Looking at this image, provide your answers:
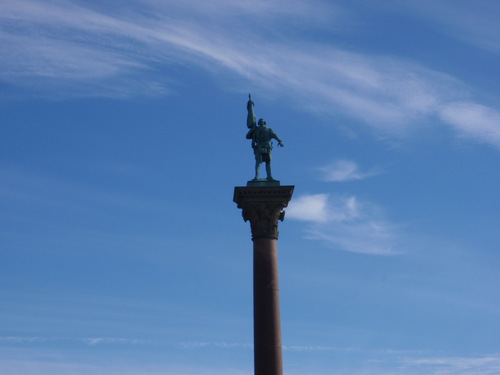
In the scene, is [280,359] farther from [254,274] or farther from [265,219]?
[265,219]

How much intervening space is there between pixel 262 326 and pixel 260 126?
11998mm

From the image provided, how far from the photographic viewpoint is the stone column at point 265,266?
33750 millimetres

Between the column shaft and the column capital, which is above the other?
the column capital

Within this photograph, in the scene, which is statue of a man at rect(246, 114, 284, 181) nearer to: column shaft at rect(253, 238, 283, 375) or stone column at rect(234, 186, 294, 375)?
stone column at rect(234, 186, 294, 375)

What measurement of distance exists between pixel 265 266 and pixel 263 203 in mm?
3487

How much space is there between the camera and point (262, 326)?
1347 inches

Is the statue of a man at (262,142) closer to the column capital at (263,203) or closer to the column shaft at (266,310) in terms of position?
the column capital at (263,203)

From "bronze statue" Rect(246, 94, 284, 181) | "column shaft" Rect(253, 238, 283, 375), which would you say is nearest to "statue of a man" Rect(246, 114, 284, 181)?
"bronze statue" Rect(246, 94, 284, 181)

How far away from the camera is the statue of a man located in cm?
3891

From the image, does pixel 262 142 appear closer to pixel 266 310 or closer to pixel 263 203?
pixel 263 203

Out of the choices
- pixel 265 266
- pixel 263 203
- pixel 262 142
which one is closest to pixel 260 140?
pixel 262 142

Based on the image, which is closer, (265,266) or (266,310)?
(266,310)

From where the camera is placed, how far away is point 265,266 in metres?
35.6

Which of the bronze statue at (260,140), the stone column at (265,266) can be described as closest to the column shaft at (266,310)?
the stone column at (265,266)
